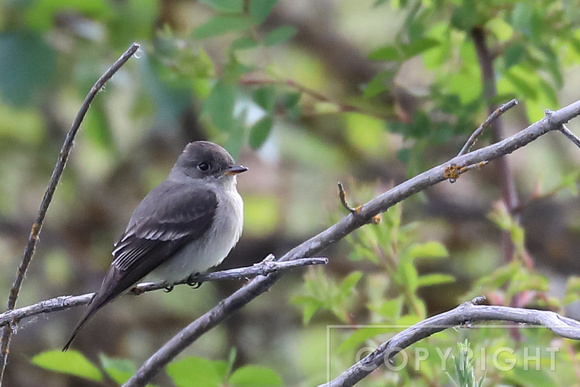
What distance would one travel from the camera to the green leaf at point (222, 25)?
2746 mm

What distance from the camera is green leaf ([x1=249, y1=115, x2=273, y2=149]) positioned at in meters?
2.89

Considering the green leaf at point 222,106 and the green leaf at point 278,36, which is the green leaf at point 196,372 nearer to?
the green leaf at point 222,106

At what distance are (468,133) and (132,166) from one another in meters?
2.85

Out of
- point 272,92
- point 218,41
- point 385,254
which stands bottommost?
point 385,254

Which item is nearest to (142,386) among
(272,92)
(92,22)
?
(272,92)

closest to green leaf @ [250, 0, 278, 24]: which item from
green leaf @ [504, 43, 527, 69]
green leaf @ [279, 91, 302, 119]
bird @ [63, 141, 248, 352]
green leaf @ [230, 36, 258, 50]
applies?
green leaf @ [230, 36, 258, 50]

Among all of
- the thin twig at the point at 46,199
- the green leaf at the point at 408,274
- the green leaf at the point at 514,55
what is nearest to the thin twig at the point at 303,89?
the green leaf at the point at 514,55

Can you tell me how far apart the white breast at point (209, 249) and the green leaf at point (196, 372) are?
89cm

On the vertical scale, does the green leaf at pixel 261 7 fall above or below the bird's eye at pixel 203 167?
below

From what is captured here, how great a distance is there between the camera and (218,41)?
17.8 feet

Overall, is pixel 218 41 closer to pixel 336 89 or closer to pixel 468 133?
pixel 336 89

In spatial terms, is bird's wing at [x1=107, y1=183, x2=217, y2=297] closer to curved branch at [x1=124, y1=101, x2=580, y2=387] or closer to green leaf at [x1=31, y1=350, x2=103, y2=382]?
green leaf at [x1=31, y1=350, x2=103, y2=382]

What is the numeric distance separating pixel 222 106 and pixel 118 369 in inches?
41.7

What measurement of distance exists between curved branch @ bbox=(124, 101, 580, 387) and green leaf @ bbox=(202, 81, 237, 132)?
36.3 inches
